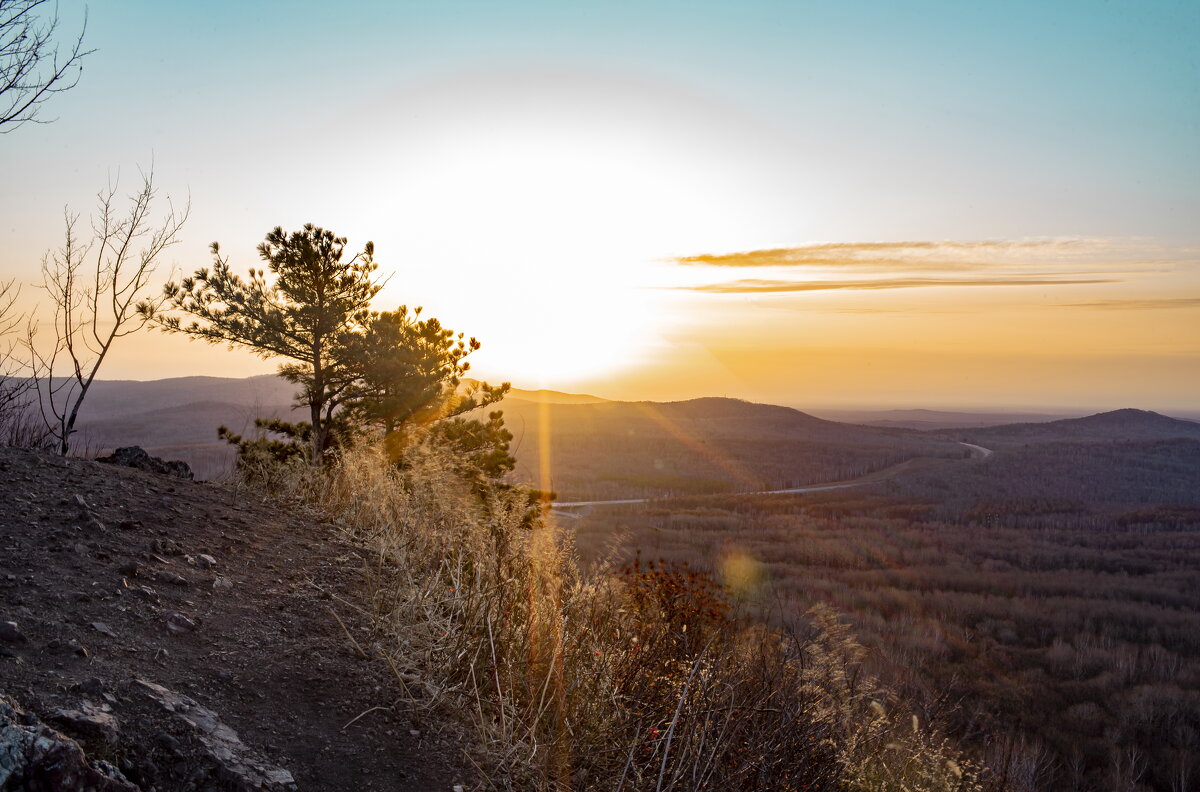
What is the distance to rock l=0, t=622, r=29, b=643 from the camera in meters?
2.64

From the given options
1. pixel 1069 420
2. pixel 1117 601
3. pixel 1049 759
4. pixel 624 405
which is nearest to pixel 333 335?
pixel 1049 759

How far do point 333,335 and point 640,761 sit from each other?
10.5 meters

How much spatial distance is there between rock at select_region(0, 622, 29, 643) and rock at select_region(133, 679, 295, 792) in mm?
520

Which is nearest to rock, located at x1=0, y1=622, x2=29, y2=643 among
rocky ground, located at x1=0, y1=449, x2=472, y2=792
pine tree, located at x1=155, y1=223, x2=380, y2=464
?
rocky ground, located at x1=0, y1=449, x2=472, y2=792

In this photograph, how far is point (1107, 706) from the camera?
1116 centimetres

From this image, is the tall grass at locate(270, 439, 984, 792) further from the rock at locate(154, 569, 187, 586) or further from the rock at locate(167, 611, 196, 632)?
the rock at locate(154, 569, 187, 586)

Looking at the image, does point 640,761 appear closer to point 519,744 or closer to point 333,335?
point 519,744

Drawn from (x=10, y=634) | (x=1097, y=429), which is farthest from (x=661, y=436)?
(x=10, y=634)

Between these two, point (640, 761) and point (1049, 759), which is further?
point (1049, 759)

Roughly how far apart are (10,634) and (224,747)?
1.02 meters

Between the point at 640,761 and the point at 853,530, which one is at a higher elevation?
the point at 640,761

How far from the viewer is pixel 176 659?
9.67ft

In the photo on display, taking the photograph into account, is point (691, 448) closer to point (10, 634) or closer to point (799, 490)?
point (799, 490)

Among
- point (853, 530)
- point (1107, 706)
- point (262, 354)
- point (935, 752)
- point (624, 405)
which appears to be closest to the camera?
point (935, 752)
